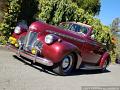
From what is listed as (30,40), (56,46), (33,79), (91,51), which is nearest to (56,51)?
(56,46)

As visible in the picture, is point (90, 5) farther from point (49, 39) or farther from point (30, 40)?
point (49, 39)

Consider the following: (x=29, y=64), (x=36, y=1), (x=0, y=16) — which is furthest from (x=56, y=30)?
(x=36, y=1)

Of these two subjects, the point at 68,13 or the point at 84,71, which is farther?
the point at 68,13

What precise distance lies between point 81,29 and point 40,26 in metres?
2.31

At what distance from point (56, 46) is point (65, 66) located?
89 cm

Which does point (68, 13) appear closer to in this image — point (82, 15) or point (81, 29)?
point (82, 15)

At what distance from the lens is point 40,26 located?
10695 mm

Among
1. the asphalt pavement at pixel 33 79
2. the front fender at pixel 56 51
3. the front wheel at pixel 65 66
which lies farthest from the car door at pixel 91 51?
the front fender at pixel 56 51

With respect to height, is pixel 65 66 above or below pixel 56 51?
below

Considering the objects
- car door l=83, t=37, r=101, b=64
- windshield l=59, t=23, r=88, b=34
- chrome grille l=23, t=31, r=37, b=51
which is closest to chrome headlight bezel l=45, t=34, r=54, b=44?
chrome grille l=23, t=31, r=37, b=51

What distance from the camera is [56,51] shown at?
1001 cm

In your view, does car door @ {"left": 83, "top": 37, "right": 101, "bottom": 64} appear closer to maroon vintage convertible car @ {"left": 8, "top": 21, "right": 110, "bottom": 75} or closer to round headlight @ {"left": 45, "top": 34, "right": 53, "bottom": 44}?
maroon vintage convertible car @ {"left": 8, "top": 21, "right": 110, "bottom": 75}

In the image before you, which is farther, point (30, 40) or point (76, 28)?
point (76, 28)

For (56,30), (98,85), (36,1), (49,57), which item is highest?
(36,1)
